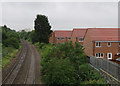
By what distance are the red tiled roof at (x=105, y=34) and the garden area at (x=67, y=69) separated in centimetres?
821

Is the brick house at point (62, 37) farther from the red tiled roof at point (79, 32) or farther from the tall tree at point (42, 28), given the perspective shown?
the red tiled roof at point (79, 32)

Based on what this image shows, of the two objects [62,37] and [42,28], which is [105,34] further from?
[62,37]

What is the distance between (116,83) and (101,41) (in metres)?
13.9

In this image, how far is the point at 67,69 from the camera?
17391 millimetres

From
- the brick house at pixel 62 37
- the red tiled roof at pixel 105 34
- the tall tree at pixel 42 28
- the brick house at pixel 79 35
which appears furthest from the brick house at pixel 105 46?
the brick house at pixel 62 37

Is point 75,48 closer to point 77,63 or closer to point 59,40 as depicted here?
point 77,63

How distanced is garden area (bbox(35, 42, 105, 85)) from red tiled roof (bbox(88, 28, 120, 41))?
821 centimetres

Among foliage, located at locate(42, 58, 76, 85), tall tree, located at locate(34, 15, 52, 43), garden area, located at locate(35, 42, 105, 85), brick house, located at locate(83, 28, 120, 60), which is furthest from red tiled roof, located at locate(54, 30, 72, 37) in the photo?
foliage, located at locate(42, 58, 76, 85)

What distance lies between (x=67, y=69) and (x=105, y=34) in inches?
620

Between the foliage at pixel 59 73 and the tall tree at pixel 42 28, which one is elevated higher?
the tall tree at pixel 42 28

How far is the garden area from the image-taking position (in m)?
17.1

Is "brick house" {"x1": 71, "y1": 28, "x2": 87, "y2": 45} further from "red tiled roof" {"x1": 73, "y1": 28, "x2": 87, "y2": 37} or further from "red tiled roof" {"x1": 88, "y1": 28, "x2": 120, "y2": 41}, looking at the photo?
"red tiled roof" {"x1": 88, "y1": 28, "x2": 120, "y2": 41}

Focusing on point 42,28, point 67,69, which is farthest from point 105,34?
point 42,28

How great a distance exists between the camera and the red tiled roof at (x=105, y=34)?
95.5 ft
